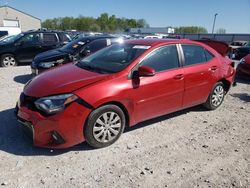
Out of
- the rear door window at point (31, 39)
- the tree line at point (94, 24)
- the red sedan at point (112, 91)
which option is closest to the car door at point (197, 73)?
the red sedan at point (112, 91)

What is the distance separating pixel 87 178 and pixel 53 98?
1.15 meters

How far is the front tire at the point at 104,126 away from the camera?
3.46 metres

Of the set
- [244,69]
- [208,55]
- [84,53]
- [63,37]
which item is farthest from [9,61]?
[244,69]

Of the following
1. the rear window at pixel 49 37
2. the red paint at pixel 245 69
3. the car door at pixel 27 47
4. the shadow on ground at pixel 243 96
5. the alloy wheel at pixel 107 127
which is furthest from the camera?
the rear window at pixel 49 37

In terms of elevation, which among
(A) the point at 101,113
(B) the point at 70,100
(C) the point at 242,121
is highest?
(B) the point at 70,100

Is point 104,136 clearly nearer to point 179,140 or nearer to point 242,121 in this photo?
point 179,140

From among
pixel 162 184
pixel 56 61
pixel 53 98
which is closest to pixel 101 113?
pixel 53 98

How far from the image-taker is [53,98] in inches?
131

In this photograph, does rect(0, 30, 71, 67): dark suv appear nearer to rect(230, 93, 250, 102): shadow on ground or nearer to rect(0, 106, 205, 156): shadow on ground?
rect(0, 106, 205, 156): shadow on ground

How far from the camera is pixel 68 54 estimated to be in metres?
7.59

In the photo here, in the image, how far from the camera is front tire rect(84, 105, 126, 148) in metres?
3.46

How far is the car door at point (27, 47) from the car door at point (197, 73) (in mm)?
7764

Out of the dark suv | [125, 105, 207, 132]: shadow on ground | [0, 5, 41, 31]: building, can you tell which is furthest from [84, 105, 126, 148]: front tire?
[0, 5, 41, 31]: building

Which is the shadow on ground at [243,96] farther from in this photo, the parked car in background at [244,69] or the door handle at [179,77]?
the door handle at [179,77]
